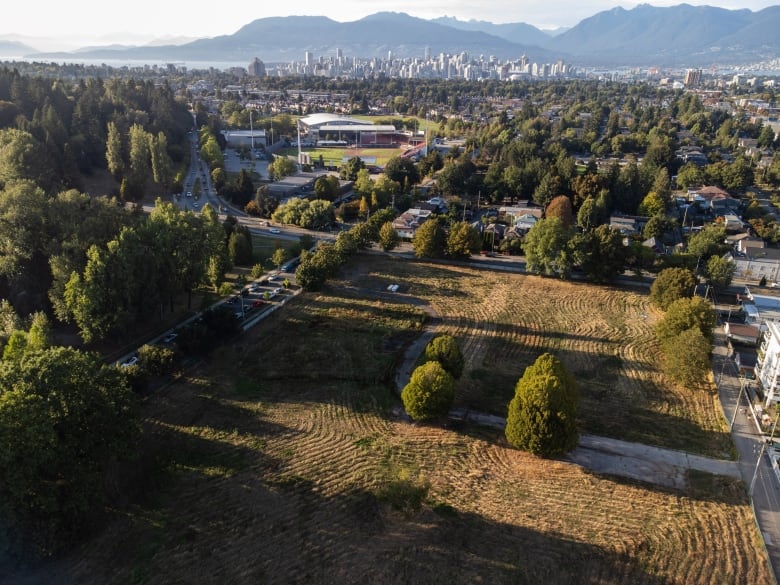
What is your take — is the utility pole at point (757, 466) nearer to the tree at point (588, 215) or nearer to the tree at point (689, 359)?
the tree at point (689, 359)

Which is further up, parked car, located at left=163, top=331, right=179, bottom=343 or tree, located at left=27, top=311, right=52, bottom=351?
tree, located at left=27, top=311, right=52, bottom=351

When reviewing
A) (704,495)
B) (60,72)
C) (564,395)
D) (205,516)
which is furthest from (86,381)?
(60,72)

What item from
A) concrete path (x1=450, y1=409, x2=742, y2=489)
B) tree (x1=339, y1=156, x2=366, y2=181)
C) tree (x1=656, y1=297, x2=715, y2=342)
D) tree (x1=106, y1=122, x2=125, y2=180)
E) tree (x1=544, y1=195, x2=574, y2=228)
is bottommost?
concrete path (x1=450, y1=409, x2=742, y2=489)

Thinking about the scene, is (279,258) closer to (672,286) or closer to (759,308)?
(672,286)

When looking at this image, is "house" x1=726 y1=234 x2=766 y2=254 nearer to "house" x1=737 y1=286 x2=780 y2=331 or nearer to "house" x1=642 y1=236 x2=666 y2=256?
"house" x1=642 y1=236 x2=666 y2=256

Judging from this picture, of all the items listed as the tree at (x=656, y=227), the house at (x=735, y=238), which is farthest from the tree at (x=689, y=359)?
the tree at (x=656, y=227)

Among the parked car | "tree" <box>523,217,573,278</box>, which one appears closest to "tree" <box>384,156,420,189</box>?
"tree" <box>523,217,573,278</box>
